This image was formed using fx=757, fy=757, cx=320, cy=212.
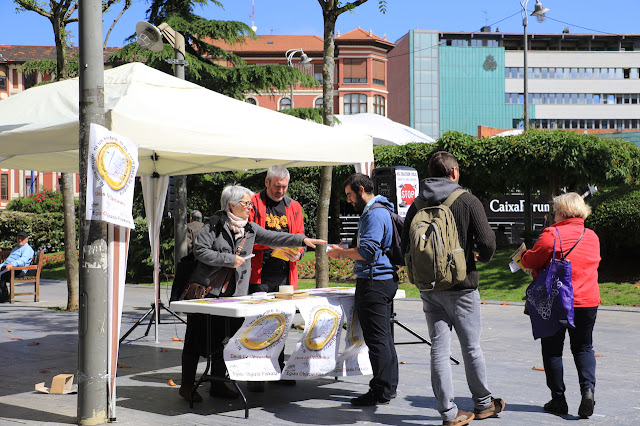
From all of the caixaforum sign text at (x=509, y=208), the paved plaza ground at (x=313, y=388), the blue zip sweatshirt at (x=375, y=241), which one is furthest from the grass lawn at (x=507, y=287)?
the blue zip sweatshirt at (x=375, y=241)

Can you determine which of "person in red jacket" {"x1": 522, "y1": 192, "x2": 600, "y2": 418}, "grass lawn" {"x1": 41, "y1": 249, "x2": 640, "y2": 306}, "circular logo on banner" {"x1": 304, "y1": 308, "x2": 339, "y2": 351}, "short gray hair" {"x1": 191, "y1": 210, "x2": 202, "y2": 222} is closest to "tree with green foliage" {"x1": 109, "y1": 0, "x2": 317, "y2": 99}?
"grass lawn" {"x1": 41, "y1": 249, "x2": 640, "y2": 306}

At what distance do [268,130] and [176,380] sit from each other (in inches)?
100

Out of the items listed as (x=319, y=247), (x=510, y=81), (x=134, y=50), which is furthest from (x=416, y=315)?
(x=510, y=81)

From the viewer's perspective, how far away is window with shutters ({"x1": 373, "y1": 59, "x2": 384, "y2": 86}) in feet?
282

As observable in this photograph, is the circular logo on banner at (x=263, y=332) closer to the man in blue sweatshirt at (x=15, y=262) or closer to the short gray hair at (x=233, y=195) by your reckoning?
the short gray hair at (x=233, y=195)

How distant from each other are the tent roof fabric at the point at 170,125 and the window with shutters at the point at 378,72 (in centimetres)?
7937

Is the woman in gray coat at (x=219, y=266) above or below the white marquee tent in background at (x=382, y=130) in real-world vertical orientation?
below

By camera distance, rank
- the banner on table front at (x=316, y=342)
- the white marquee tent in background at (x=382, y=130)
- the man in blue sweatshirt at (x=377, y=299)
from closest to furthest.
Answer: the man in blue sweatshirt at (x=377, y=299) < the banner on table front at (x=316, y=342) < the white marquee tent in background at (x=382, y=130)

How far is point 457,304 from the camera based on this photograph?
17.6 ft

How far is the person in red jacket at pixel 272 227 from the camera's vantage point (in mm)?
7102

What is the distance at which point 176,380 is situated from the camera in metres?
7.25

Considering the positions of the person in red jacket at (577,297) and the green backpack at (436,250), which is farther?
the person in red jacket at (577,297)

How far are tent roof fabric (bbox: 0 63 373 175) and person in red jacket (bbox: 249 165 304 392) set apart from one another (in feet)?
1.29

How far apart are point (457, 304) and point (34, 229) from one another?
28.6 metres
